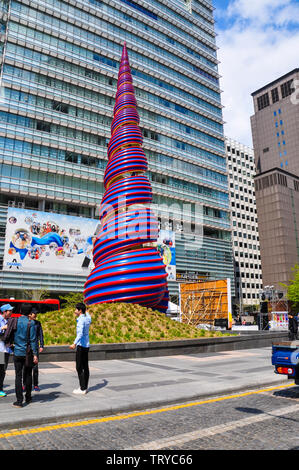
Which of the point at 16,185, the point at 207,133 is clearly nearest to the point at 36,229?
the point at 16,185

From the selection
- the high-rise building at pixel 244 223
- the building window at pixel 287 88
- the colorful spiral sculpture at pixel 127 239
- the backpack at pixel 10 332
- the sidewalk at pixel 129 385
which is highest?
the building window at pixel 287 88

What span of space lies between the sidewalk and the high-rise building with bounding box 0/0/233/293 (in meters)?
35.8

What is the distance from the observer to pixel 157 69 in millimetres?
70375

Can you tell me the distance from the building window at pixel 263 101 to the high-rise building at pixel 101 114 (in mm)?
53623

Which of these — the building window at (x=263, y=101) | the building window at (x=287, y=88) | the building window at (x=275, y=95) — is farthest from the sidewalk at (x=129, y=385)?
the building window at (x=263, y=101)

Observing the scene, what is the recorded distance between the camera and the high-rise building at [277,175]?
104 m

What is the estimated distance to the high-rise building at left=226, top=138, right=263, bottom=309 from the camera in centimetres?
10256

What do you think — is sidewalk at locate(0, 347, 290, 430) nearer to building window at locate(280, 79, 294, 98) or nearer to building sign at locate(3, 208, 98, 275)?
building sign at locate(3, 208, 98, 275)

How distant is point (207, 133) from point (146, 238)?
61.2 meters

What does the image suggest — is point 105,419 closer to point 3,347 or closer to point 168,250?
point 3,347

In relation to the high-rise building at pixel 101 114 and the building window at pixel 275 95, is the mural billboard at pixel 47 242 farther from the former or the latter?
the building window at pixel 275 95

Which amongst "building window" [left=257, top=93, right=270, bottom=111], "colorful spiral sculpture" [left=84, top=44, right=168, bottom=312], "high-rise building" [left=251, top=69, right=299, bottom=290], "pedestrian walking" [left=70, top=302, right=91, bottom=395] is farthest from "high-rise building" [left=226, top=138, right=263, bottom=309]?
"pedestrian walking" [left=70, top=302, right=91, bottom=395]

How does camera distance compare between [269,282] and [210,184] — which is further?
[269,282]

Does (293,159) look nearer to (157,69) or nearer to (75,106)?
(157,69)
